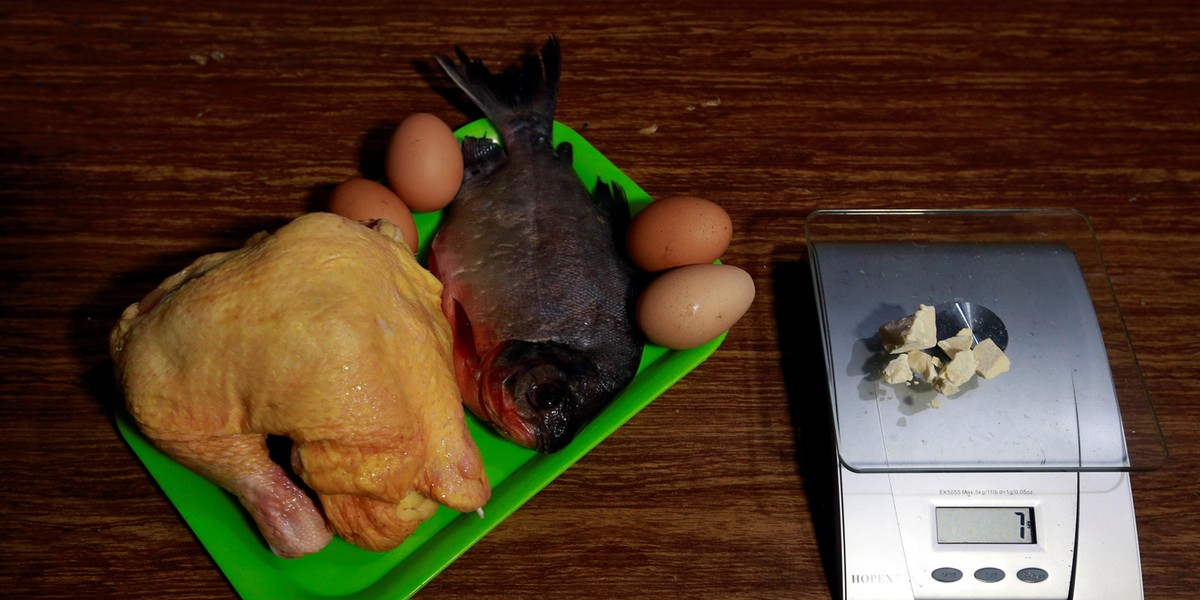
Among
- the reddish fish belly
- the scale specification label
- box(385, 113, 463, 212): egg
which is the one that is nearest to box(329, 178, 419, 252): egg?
box(385, 113, 463, 212): egg

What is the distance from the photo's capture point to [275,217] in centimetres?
126

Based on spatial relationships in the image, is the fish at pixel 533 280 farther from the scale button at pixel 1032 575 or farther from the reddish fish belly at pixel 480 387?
the scale button at pixel 1032 575

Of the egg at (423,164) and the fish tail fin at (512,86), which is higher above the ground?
the fish tail fin at (512,86)

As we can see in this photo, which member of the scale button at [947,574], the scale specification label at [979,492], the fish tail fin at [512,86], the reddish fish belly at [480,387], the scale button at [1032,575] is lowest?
the reddish fish belly at [480,387]

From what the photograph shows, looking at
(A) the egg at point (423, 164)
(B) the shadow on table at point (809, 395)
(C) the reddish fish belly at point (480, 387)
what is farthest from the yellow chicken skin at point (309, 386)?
(B) the shadow on table at point (809, 395)

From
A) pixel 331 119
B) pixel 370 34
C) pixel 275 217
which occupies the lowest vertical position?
pixel 275 217

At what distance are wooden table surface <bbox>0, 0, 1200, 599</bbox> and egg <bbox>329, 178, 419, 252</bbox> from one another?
0.19m

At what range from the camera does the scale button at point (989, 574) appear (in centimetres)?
98

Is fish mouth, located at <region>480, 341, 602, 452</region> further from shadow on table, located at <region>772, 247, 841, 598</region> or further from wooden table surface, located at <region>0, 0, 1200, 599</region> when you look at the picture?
shadow on table, located at <region>772, 247, 841, 598</region>

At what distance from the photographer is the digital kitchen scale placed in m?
0.99

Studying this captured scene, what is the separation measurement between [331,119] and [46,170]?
0.44m

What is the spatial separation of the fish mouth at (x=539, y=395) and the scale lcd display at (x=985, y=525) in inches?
17.5

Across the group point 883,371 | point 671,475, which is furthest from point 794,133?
point 671,475

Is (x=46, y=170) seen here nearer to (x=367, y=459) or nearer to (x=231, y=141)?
(x=231, y=141)
